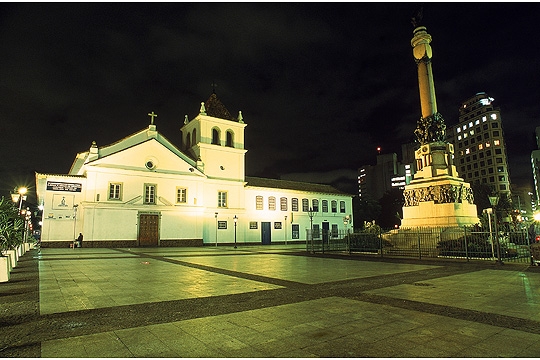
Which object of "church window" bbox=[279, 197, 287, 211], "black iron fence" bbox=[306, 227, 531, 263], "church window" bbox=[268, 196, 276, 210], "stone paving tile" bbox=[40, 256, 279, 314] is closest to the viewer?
"stone paving tile" bbox=[40, 256, 279, 314]

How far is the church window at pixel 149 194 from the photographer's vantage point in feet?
111

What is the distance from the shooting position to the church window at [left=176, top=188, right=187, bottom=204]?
3566 centimetres

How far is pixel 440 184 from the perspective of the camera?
19062mm

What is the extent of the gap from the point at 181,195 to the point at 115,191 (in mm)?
6697

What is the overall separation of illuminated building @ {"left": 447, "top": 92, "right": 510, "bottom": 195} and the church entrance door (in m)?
87.8

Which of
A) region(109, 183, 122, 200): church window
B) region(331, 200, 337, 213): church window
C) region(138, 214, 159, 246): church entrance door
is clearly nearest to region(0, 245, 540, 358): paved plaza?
region(109, 183, 122, 200): church window

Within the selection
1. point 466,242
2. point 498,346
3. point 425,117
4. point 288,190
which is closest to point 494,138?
point 288,190

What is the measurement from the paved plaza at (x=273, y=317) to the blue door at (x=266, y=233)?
3267 cm

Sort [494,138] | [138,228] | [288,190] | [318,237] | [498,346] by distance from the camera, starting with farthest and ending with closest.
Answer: [494,138] → [288,190] → [138,228] → [318,237] → [498,346]

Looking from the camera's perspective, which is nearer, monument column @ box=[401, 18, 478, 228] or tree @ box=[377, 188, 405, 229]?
monument column @ box=[401, 18, 478, 228]

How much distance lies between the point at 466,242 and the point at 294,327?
43.7 feet

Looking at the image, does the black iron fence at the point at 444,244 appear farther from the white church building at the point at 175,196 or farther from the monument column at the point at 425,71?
the monument column at the point at 425,71

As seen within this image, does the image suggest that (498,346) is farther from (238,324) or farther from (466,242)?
(466,242)

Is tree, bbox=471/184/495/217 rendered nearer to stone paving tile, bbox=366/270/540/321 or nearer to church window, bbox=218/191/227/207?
church window, bbox=218/191/227/207
